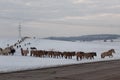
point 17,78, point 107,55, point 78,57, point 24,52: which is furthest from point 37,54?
point 17,78

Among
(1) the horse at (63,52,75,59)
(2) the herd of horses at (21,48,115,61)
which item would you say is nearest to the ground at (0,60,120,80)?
(2) the herd of horses at (21,48,115,61)

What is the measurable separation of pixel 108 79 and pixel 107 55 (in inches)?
849

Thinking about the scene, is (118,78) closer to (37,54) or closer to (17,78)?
(17,78)

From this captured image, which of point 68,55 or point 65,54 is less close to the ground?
point 65,54

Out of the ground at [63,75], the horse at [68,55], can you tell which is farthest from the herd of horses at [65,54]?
the ground at [63,75]

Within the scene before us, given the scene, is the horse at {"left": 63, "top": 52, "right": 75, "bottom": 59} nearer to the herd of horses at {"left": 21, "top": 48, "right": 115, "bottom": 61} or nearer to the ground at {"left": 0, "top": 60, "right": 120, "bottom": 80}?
the herd of horses at {"left": 21, "top": 48, "right": 115, "bottom": 61}

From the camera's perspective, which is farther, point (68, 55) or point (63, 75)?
point (68, 55)

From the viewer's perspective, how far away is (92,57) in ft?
116

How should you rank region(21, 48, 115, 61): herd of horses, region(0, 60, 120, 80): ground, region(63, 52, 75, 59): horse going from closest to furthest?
region(0, 60, 120, 80): ground, region(21, 48, 115, 61): herd of horses, region(63, 52, 75, 59): horse

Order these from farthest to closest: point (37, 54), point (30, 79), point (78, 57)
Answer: point (37, 54) < point (78, 57) < point (30, 79)

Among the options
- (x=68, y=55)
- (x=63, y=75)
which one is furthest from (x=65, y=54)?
(x=63, y=75)

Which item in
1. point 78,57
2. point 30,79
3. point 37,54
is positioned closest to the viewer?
point 30,79

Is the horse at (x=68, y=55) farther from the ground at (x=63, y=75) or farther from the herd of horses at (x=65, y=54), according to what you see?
the ground at (x=63, y=75)

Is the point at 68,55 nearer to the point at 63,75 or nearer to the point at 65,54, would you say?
the point at 65,54
